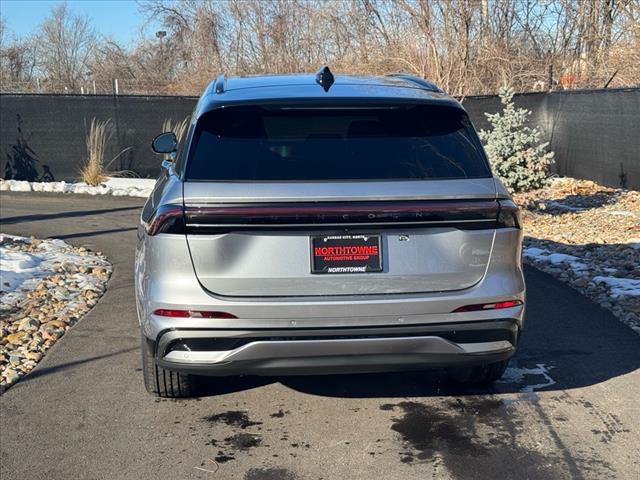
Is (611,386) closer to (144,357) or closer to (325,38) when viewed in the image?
(144,357)

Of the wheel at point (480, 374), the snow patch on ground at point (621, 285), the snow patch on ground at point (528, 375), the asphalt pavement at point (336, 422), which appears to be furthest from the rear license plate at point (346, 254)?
the snow patch on ground at point (621, 285)

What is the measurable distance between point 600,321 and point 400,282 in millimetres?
3202

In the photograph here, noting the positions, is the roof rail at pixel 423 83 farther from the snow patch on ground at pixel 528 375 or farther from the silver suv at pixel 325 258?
the snow patch on ground at pixel 528 375

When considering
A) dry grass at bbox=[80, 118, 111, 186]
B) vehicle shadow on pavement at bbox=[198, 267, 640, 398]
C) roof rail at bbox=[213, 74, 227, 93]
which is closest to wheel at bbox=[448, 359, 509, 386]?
vehicle shadow on pavement at bbox=[198, 267, 640, 398]

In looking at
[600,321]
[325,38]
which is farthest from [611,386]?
[325,38]

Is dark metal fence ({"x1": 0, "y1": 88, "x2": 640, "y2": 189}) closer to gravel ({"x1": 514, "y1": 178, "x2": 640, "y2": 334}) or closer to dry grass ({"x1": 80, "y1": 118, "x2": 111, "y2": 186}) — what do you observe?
dry grass ({"x1": 80, "y1": 118, "x2": 111, "y2": 186})

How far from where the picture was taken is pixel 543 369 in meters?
5.23

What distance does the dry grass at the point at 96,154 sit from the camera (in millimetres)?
16328

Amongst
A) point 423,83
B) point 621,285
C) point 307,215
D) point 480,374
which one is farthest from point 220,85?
point 621,285

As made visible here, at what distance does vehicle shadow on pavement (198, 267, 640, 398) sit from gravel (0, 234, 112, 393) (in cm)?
175

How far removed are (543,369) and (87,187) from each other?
12.4 m

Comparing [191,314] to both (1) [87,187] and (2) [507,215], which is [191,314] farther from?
(1) [87,187]

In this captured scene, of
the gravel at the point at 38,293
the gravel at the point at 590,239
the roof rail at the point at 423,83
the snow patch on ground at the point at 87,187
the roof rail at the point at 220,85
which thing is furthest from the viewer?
the snow patch on ground at the point at 87,187

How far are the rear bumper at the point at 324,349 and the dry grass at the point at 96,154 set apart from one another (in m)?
13.1
